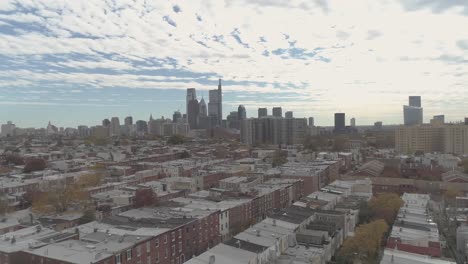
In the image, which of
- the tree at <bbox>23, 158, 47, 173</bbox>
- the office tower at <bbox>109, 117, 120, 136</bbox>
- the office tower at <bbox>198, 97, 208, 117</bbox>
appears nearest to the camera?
the tree at <bbox>23, 158, 47, 173</bbox>

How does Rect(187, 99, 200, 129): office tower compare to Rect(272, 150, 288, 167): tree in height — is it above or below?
above

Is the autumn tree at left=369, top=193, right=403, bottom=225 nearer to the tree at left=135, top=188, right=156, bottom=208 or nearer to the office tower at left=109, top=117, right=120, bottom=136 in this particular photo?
the tree at left=135, top=188, right=156, bottom=208

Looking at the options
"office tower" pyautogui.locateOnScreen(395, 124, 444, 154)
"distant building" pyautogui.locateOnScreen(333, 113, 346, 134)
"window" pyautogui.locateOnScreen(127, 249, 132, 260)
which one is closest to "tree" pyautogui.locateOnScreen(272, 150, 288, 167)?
"office tower" pyautogui.locateOnScreen(395, 124, 444, 154)

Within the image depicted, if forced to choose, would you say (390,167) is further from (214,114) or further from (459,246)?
(214,114)

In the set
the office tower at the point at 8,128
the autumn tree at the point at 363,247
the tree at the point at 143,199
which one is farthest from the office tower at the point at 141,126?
the autumn tree at the point at 363,247

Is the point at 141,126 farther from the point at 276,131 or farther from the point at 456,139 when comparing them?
the point at 456,139

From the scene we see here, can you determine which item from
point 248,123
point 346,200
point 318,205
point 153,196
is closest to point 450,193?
point 346,200

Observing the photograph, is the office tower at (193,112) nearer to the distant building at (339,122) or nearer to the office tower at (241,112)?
the office tower at (241,112)

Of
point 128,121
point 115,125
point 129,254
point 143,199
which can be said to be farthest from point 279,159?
point 128,121
